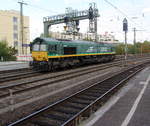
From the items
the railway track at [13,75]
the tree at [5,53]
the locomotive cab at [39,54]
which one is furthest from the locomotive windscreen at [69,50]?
the tree at [5,53]

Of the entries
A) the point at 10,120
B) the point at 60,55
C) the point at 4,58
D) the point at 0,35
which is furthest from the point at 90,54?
the point at 0,35

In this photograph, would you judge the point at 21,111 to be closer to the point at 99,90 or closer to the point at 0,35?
the point at 99,90

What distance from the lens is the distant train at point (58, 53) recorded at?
18109 millimetres

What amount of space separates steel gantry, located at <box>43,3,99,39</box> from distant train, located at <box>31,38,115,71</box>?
1214 centimetres

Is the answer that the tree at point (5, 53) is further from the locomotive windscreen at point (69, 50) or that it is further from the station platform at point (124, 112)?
the station platform at point (124, 112)

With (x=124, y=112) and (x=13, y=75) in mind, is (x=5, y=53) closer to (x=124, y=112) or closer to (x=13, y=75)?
(x=13, y=75)

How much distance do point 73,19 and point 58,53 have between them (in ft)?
65.8

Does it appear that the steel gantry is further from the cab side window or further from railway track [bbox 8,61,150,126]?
railway track [bbox 8,61,150,126]

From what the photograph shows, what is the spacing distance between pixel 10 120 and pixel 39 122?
3.42 ft

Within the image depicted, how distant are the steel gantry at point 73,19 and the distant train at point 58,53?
1214 cm

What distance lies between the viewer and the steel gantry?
36.4 m

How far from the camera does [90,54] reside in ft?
83.7

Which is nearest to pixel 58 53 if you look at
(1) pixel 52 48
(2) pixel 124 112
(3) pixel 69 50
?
(1) pixel 52 48

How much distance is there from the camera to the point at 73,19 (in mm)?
37781
